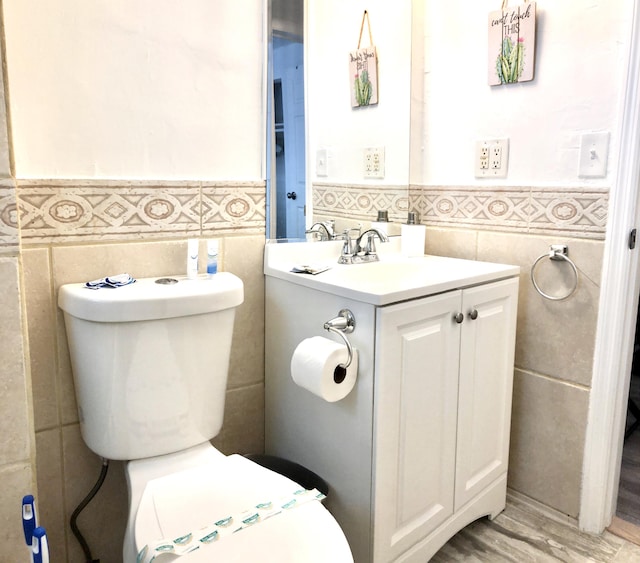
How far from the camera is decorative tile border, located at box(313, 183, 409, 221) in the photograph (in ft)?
5.56

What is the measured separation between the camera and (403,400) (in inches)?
51.1

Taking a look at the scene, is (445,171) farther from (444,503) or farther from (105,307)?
(105,307)

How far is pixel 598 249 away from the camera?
1.52m

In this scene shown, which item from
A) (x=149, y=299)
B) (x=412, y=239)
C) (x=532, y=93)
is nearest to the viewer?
(x=149, y=299)

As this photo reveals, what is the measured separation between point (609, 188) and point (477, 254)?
1.51 feet

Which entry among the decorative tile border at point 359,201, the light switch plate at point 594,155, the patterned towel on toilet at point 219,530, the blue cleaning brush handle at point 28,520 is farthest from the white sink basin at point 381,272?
the blue cleaning brush handle at point 28,520

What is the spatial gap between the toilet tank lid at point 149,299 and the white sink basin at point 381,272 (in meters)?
0.24

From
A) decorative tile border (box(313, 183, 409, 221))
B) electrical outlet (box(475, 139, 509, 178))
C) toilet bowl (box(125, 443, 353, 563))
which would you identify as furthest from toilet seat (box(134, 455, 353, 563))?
electrical outlet (box(475, 139, 509, 178))

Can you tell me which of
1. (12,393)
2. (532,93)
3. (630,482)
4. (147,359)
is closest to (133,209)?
(147,359)

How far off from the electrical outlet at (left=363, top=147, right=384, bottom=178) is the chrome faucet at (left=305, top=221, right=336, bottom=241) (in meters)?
0.25

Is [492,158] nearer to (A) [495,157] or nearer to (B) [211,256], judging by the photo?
(A) [495,157]

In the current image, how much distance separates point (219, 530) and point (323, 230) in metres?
0.97

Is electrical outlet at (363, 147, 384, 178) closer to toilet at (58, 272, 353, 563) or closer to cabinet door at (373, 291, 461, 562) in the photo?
cabinet door at (373, 291, 461, 562)

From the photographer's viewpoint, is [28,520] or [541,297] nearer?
[28,520]
